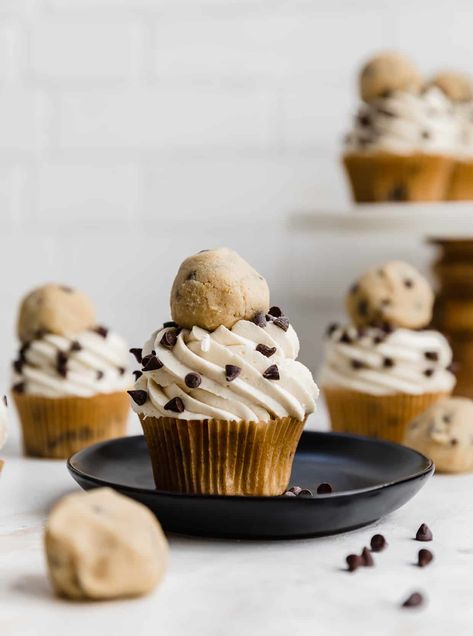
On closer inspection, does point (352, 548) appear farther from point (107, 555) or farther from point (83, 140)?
point (83, 140)

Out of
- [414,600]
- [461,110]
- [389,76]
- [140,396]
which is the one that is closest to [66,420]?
[140,396]

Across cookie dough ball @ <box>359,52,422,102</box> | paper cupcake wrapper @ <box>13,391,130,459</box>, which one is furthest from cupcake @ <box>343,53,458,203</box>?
paper cupcake wrapper @ <box>13,391,130,459</box>

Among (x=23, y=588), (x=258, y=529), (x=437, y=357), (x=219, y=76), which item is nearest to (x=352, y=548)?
(x=258, y=529)

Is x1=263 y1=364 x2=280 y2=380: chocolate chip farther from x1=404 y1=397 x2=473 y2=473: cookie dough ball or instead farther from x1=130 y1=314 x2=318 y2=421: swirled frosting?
x1=404 y1=397 x2=473 y2=473: cookie dough ball

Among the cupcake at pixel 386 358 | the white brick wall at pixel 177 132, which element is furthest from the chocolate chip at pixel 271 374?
the white brick wall at pixel 177 132

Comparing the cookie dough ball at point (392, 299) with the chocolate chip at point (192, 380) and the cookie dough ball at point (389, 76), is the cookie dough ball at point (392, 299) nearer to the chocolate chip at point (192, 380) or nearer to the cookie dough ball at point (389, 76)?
the cookie dough ball at point (389, 76)

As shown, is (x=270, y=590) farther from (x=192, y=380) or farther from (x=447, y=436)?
(x=447, y=436)

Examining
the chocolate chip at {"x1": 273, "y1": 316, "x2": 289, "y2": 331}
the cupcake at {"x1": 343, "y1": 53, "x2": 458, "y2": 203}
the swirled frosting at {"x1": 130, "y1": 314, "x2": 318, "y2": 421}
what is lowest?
the swirled frosting at {"x1": 130, "y1": 314, "x2": 318, "y2": 421}

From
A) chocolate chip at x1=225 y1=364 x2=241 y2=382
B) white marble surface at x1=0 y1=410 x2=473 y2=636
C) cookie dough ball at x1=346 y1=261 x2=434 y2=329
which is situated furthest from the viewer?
cookie dough ball at x1=346 y1=261 x2=434 y2=329
